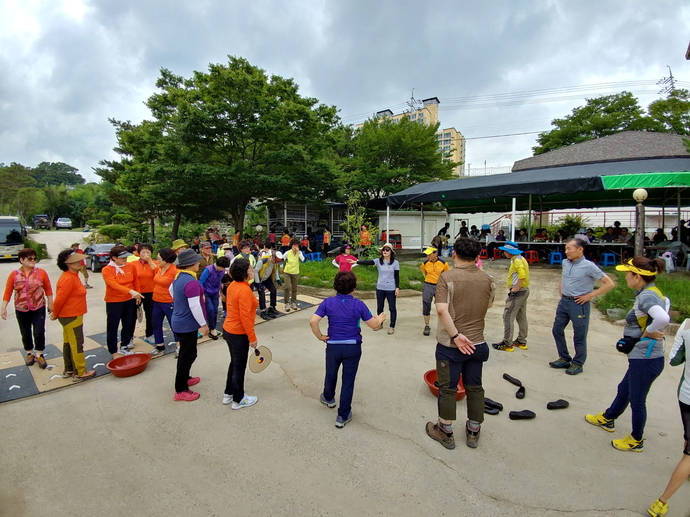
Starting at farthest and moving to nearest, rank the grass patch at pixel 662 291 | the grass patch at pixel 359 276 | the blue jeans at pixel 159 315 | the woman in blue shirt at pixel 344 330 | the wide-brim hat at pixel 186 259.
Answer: the grass patch at pixel 359 276, the grass patch at pixel 662 291, the blue jeans at pixel 159 315, the wide-brim hat at pixel 186 259, the woman in blue shirt at pixel 344 330

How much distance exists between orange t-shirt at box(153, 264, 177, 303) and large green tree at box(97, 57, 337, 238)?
9.75 m

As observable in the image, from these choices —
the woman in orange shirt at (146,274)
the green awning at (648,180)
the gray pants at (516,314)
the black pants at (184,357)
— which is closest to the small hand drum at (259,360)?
the black pants at (184,357)

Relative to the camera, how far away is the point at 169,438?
3.11m

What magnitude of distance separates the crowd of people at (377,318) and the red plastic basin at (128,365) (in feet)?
0.87

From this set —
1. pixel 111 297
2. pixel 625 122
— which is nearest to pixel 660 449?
pixel 111 297

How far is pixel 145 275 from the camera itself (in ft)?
17.2

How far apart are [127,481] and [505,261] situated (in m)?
12.8

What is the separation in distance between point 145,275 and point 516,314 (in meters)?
5.84

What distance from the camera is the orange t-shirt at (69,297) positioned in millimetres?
3887

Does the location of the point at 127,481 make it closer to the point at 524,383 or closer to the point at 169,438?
the point at 169,438

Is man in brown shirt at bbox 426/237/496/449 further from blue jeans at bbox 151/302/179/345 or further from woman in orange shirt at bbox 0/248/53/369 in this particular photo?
woman in orange shirt at bbox 0/248/53/369

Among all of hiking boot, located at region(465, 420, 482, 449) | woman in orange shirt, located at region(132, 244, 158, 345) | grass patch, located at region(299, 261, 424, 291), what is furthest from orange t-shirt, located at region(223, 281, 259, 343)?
grass patch, located at region(299, 261, 424, 291)

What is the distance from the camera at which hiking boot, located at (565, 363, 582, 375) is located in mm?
4398

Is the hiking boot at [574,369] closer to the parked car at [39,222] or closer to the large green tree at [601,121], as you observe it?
the large green tree at [601,121]
